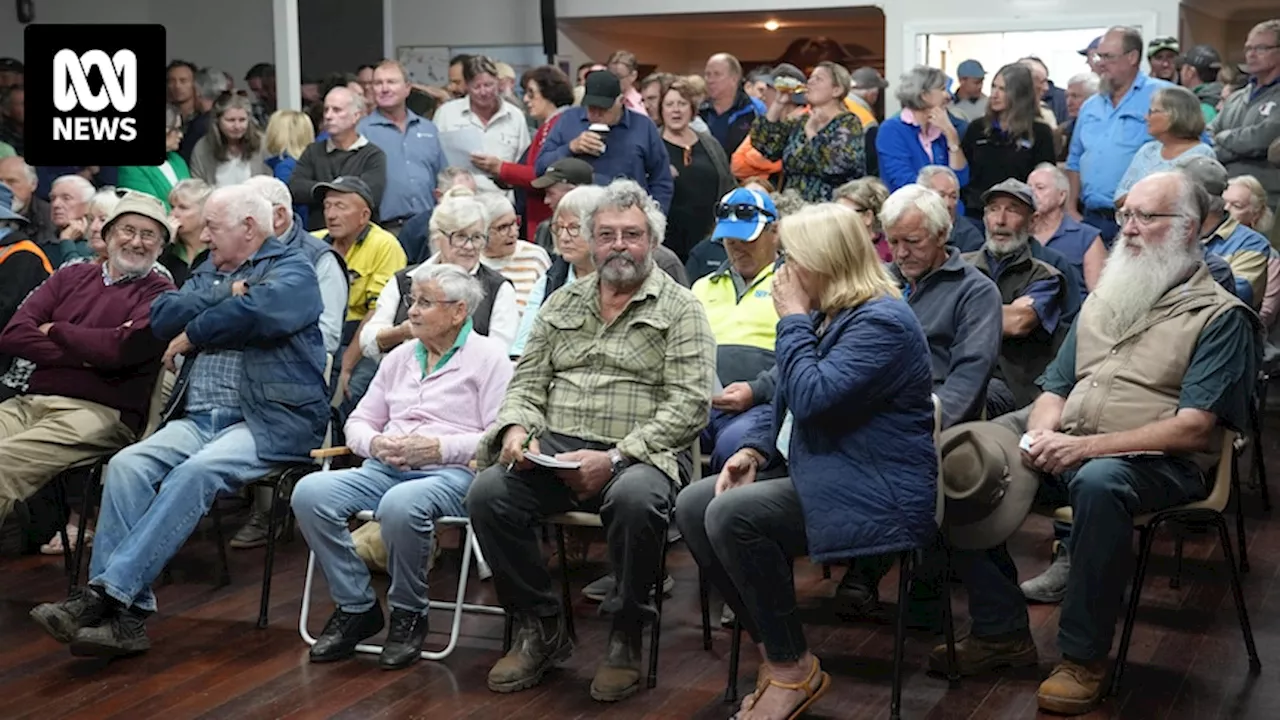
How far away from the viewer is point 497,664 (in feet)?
14.0

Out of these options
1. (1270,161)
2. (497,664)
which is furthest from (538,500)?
(1270,161)

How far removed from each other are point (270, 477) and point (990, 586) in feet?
7.32

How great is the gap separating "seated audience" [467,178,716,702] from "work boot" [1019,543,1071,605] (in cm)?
122

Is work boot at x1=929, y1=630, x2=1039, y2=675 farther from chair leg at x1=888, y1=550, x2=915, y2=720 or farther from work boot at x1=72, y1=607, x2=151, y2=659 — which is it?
work boot at x1=72, y1=607, x2=151, y2=659

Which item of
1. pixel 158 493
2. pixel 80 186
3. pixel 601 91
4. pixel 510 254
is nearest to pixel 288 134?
pixel 80 186

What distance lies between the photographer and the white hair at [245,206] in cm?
499

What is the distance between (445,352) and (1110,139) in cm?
387

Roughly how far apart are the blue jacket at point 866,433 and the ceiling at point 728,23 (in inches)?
390

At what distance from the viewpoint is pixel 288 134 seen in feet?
26.4

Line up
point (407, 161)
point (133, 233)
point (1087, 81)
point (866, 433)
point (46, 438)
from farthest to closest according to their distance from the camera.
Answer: point (1087, 81) < point (407, 161) < point (133, 233) < point (46, 438) < point (866, 433)

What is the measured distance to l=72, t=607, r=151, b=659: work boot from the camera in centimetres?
443

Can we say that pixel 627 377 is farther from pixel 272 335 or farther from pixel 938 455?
pixel 272 335

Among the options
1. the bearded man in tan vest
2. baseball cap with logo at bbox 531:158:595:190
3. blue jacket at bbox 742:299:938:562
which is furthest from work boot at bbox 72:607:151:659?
baseball cap with logo at bbox 531:158:595:190

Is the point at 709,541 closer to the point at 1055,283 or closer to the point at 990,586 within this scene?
the point at 990,586
